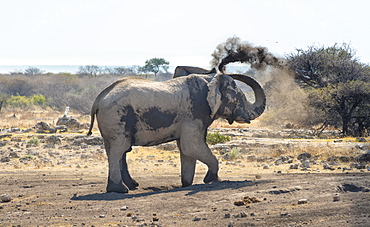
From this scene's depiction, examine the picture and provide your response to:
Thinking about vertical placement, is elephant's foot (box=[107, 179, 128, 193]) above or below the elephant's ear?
below

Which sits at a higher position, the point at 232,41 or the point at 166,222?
the point at 232,41

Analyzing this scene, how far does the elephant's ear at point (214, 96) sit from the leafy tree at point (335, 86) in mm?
12838

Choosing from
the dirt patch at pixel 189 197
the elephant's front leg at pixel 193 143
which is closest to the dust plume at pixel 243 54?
the elephant's front leg at pixel 193 143

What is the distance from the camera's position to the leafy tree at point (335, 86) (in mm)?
22766

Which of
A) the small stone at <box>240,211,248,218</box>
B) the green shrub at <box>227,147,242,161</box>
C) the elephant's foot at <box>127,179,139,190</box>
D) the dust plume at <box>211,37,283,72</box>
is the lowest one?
the elephant's foot at <box>127,179,139,190</box>

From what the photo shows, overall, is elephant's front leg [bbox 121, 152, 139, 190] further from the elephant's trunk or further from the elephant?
the elephant's trunk

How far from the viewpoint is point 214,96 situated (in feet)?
35.1

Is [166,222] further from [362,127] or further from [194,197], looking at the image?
[362,127]

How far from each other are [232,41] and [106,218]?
5.76 meters

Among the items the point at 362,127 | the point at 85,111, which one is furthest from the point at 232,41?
the point at 85,111

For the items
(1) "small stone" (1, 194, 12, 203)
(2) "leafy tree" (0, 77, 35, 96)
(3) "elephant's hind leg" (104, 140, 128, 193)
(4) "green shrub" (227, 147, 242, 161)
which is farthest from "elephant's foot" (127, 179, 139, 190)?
(2) "leafy tree" (0, 77, 35, 96)

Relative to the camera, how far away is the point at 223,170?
13664 millimetres

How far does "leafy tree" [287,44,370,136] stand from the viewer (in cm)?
2277

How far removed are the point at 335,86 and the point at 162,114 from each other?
51.3 feet
